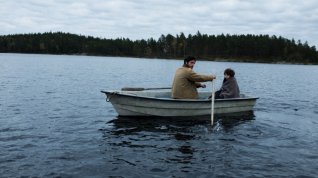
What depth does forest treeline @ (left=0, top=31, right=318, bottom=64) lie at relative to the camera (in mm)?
149750

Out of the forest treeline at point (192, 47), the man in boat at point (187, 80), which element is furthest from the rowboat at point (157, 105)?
the forest treeline at point (192, 47)

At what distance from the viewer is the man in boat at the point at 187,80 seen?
16109 millimetres

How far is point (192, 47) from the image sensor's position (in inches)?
6368

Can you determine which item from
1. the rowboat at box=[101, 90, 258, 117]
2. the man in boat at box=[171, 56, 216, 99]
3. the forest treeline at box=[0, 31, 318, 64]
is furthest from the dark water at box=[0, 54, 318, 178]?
the forest treeline at box=[0, 31, 318, 64]

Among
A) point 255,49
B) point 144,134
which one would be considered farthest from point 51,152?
point 255,49

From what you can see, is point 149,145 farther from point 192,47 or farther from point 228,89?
point 192,47

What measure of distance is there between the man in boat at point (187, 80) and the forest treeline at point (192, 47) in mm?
135146

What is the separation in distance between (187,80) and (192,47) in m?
147

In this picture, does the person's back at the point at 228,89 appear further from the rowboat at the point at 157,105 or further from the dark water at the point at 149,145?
the dark water at the point at 149,145

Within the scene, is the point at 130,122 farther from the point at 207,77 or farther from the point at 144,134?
the point at 207,77

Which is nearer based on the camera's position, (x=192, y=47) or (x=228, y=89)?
(x=228, y=89)

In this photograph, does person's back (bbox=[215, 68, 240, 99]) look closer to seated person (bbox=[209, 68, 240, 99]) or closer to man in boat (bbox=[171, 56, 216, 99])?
seated person (bbox=[209, 68, 240, 99])

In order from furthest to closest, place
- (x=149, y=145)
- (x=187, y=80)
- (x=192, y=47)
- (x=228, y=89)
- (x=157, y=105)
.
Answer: (x=192, y=47) → (x=228, y=89) → (x=187, y=80) → (x=157, y=105) → (x=149, y=145)

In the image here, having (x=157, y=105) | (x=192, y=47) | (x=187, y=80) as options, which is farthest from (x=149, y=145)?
(x=192, y=47)
